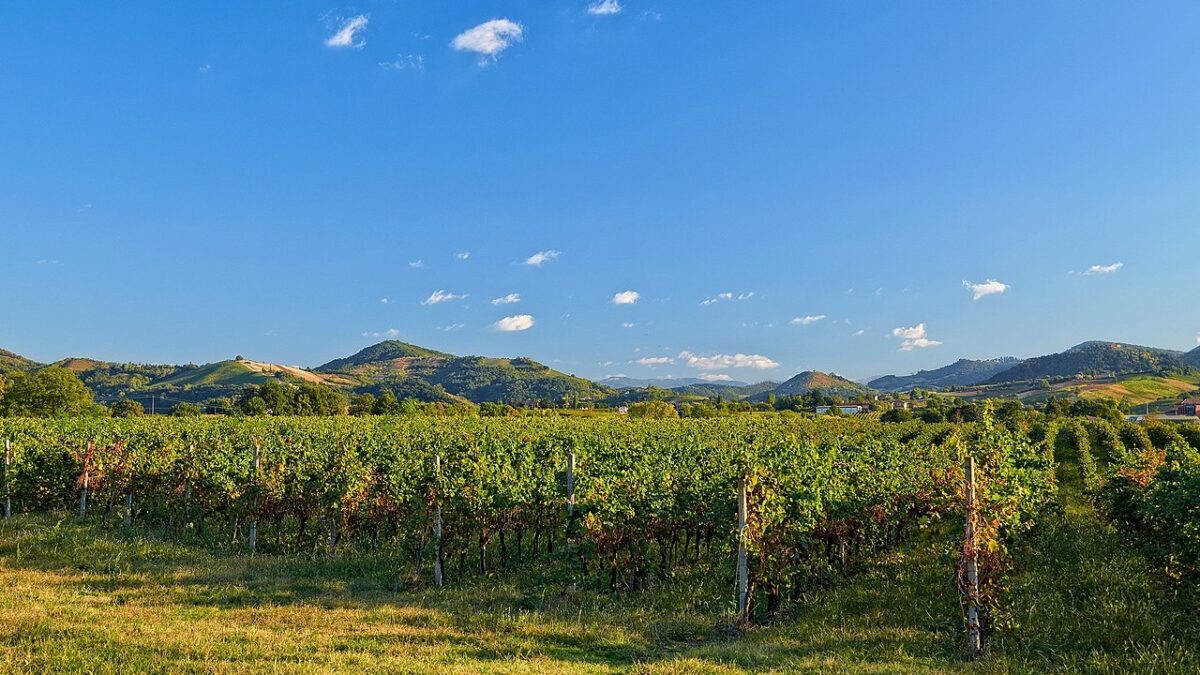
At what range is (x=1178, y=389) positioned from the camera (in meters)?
161

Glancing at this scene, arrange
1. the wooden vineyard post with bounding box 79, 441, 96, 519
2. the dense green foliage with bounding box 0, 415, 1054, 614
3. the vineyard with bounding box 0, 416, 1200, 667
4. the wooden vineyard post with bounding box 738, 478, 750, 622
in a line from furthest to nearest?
the wooden vineyard post with bounding box 79, 441, 96, 519 → the dense green foliage with bounding box 0, 415, 1054, 614 → the wooden vineyard post with bounding box 738, 478, 750, 622 → the vineyard with bounding box 0, 416, 1200, 667

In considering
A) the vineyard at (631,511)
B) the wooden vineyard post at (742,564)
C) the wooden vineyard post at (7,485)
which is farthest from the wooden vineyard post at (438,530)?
the wooden vineyard post at (7,485)

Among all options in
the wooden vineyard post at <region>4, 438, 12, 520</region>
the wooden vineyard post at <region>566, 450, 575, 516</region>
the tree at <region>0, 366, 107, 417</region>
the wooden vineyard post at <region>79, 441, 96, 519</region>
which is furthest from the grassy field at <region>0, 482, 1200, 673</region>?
the tree at <region>0, 366, 107, 417</region>

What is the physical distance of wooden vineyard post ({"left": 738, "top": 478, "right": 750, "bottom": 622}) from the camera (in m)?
9.86

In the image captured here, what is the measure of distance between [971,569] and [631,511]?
5.19 meters

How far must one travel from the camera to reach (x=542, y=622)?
968 centimetres

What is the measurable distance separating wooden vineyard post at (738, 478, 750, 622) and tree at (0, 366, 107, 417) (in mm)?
86520

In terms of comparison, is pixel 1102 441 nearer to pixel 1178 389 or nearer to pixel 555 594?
pixel 555 594

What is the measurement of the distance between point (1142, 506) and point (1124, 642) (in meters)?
2.90

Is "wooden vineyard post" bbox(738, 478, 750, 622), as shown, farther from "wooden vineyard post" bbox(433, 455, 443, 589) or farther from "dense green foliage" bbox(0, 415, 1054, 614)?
"wooden vineyard post" bbox(433, 455, 443, 589)

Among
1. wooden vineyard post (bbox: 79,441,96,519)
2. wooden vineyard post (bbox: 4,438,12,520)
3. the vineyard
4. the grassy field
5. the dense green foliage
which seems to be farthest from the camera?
wooden vineyard post (bbox: 4,438,12,520)

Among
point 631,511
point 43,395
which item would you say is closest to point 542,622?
point 631,511

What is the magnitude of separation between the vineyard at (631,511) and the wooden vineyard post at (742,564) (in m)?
0.03

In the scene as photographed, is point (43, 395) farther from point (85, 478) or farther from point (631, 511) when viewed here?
point (631, 511)
